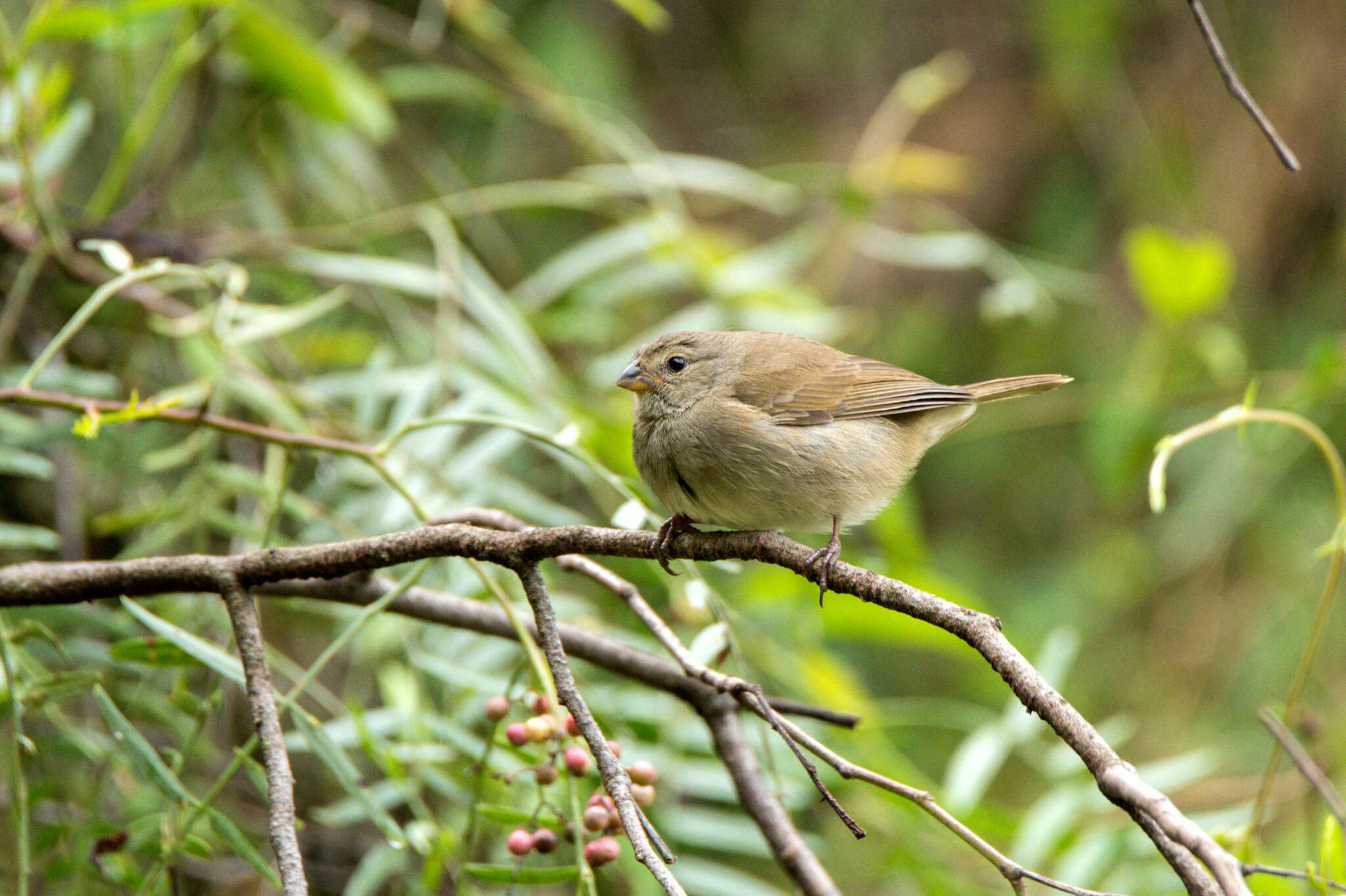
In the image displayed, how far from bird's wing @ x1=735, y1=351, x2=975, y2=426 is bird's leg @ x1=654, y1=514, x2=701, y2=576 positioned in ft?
1.92

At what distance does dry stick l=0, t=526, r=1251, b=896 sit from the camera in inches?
54.3

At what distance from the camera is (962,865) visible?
3.58 metres

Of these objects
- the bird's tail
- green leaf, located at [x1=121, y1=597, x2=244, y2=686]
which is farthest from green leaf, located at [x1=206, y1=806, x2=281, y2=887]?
the bird's tail

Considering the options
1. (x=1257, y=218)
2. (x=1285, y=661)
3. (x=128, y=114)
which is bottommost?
(x=1285, y=661)

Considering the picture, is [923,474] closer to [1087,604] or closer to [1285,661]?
[1087,604]

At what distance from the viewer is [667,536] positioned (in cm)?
230

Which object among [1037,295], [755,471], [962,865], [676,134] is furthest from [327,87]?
[676,134]

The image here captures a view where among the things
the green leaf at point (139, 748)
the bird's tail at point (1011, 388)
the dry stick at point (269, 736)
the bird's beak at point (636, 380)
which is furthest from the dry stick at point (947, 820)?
the bird's tail at point (1011, 388)

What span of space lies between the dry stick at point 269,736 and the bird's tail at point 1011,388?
8.00 ft

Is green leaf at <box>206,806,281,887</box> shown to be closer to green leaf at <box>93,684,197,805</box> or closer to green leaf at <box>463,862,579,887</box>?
green leaf at <box>93,684,197,805</box>

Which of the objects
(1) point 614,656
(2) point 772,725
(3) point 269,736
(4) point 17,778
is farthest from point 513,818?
(4) point 17,778

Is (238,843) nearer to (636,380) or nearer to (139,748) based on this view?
(139,748)

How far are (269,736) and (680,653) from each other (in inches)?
27.3

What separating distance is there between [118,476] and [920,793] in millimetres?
3177
